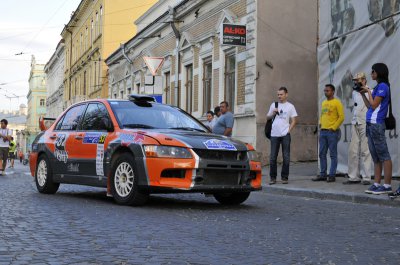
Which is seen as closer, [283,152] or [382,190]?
[382,190]

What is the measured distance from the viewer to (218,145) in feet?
25.5

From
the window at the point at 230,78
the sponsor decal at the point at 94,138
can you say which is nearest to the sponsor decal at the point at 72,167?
the sponsor decal at the point at 94,138

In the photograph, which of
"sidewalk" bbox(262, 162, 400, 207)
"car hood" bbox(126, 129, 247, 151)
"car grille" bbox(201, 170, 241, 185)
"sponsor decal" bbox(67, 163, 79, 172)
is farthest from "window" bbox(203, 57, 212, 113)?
"car grille" bbox(201, 170, 241, 185)

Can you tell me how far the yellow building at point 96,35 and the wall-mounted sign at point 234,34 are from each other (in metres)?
24.5

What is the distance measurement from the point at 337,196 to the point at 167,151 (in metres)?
3.40

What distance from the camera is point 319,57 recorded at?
46.2 ft

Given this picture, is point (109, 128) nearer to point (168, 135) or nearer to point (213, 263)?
point (168, 135)

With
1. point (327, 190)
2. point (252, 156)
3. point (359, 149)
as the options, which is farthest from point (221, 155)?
point (359, 149)

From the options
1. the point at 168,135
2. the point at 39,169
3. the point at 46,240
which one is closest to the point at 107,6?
the point at 39,169

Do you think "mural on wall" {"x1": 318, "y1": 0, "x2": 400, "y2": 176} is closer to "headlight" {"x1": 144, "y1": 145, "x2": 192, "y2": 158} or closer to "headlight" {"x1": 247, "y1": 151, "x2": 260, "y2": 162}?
"headlight" {"x1": 247, "y1": 151, "x2": 260, "y2": 162}

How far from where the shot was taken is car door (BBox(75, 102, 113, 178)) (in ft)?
28.1

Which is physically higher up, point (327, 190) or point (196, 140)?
point (196, 140)

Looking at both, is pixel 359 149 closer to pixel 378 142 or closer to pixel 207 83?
pixel 378 142

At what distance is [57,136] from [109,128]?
5.68 ft
